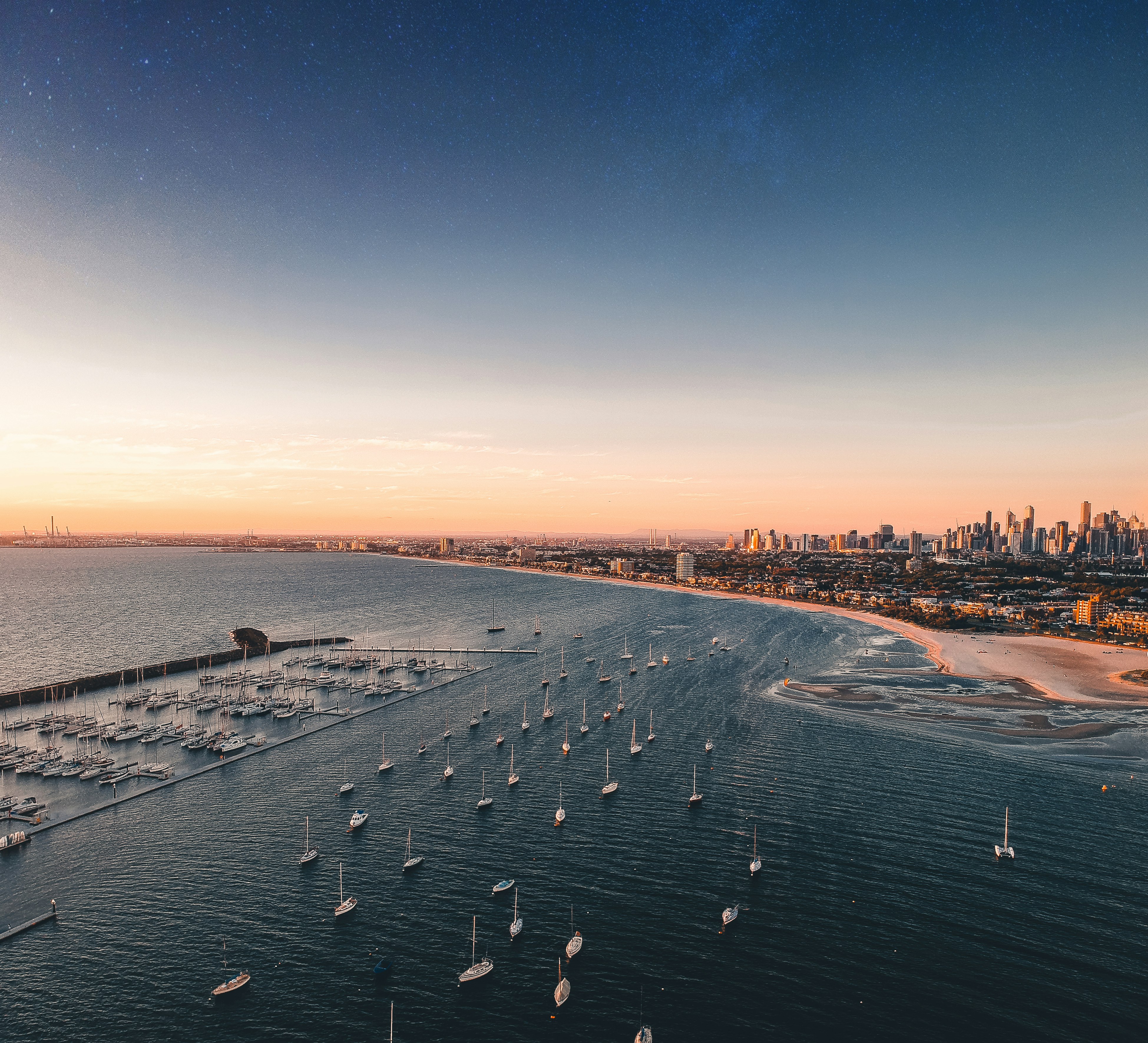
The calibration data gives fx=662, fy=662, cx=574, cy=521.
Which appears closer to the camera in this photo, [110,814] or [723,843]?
[723,843]

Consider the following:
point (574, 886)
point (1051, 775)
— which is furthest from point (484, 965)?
point (1051, 775)

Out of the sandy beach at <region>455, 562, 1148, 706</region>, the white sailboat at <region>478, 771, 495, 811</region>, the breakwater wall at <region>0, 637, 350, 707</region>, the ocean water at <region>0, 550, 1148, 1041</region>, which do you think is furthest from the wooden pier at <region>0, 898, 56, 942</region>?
the sandy beach at <region>455, 562, 1148, 706</region>

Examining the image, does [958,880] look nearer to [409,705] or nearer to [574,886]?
[574,886]

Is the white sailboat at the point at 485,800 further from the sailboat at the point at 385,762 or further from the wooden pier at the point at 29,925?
the wooden pier at the point at 29,925

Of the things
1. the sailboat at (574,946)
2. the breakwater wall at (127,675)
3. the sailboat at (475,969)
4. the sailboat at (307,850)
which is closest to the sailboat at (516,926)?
the sailboat at (475,969)

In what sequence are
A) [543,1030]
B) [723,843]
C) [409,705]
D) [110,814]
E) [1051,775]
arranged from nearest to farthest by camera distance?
[543,1030]
[723,843]
[110,814]
[1051,775]
[409,705]

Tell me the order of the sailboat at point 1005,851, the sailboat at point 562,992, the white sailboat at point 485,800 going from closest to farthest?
the sailboat at point 562,992 < the sailboat at point 1005,851 < the white sailboat at point 485,800

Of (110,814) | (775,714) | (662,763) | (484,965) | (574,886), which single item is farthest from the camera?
(775,714)
